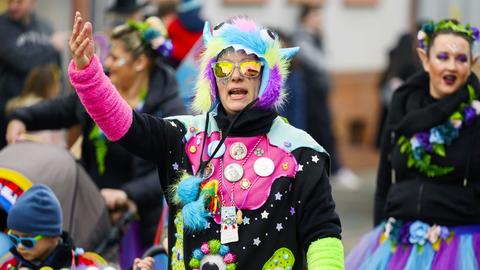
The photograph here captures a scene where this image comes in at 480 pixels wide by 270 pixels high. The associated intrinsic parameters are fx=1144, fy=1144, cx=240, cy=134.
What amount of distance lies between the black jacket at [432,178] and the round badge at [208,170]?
2.05 meters

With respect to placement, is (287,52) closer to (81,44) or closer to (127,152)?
(81,44)

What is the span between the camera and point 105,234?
6.65 m

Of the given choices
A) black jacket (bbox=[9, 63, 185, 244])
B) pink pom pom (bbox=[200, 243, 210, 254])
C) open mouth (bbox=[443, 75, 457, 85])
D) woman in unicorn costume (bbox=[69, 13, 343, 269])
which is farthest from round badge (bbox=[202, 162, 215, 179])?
open mouth (bbox=[443, 75, 457, 85])

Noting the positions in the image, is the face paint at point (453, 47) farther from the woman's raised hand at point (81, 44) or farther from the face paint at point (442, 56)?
the woman's raised hand at point (81, 44)

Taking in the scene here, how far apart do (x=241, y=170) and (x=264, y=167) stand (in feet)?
0.32

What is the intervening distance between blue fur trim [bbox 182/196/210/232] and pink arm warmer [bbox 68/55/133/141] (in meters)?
0.42

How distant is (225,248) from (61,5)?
948 cm

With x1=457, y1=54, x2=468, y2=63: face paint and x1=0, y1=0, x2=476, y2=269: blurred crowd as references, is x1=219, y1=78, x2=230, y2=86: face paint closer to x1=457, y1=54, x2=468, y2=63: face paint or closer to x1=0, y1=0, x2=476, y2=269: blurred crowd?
x1=0, y1=0, x2=476, y2=269: blurred crowd

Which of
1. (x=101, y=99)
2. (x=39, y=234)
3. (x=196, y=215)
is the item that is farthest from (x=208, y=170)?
(x=39, y=234)

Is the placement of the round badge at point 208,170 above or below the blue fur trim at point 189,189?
above

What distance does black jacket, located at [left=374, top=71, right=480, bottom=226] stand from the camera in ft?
21.1

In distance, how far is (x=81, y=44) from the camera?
447 cm

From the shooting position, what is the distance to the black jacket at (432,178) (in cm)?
644

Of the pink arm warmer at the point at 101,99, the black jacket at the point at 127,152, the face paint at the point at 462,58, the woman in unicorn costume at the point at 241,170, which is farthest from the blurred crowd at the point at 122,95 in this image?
the face paint at the point at 462,58
